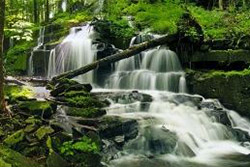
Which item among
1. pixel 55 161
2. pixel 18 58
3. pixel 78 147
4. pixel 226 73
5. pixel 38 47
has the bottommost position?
pixel 55 161

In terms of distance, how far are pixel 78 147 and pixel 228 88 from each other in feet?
20.1

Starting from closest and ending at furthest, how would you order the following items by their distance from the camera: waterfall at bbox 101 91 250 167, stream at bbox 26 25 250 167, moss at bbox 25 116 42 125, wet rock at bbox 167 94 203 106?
moss at bbox 25 116 42 125, waterfall at bbox 101 91 250 167, stream at bbox 26 25 250 167, wet rock at bbox 167 94 203 106

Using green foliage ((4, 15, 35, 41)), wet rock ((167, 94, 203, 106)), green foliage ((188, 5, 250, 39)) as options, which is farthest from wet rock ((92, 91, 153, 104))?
green foliage ((188, 5, 250, 39))

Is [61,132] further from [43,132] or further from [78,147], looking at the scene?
[78,147]

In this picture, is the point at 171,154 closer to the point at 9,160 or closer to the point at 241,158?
the point at 241,158

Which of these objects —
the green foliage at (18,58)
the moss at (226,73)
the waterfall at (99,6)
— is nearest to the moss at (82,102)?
the moss at (226,73)

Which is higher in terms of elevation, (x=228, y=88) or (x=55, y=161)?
(x=228, y=88)

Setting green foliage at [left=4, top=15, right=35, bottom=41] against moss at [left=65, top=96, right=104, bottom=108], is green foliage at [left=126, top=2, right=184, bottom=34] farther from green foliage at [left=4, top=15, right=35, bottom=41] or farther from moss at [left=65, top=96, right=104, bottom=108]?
green foliage at [left=4, top=15, right=35, bottom=41]

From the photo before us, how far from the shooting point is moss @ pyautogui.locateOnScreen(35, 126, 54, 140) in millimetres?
7059

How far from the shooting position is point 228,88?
11594 mm

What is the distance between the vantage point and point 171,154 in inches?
334

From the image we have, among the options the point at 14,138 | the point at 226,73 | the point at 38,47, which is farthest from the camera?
the point at 38,47

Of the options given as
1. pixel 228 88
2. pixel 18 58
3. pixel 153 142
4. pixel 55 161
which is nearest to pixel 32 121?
pixel 55 161

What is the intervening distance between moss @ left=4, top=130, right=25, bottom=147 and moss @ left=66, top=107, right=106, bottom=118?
70.0 inches
